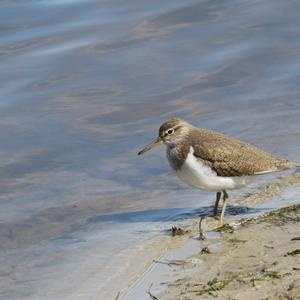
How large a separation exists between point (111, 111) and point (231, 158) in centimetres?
364

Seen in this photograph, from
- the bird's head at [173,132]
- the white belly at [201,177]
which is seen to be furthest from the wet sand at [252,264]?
the bird's head at [173,132]

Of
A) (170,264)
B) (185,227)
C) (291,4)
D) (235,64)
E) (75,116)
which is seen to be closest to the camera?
(170,264)

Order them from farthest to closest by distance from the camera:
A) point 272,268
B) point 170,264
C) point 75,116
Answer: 1. point 75,116
2. point 170,264
3. point 272,268

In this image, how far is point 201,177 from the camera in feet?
28.0

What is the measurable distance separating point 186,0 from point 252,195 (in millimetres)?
8091

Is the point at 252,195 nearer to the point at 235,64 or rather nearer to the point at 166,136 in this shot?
the point at 166,136

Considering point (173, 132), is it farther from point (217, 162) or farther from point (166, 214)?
point (166, 214)

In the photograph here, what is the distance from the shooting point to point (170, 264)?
7.18 meters

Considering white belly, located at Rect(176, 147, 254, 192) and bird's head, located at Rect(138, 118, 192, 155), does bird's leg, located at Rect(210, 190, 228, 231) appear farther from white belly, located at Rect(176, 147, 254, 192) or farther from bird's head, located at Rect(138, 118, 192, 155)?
bird's head, located at Rect(138, 118, 192, 155)

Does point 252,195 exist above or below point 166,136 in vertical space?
below

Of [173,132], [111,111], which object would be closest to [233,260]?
[173,132]

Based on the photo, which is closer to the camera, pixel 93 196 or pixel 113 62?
pixel 93 196

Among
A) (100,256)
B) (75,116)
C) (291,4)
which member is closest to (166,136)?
(100,256)

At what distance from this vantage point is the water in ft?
26.8
